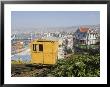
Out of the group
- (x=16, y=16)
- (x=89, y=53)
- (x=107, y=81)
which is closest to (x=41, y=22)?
(x=16, y=16)

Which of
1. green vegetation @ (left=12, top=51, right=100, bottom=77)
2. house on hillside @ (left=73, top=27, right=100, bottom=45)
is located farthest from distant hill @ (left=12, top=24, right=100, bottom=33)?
green vegetation @ (left=12, top=51, right=100, bottom=77)

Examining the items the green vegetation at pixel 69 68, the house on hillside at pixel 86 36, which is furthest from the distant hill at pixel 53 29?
the green vegetation at pixel 69 68

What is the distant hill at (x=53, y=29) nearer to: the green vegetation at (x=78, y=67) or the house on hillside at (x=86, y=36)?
the house on hillside at (x=86, y=36)

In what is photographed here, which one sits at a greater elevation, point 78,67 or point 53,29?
point 53,29

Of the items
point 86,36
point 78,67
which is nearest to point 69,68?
point 78,67

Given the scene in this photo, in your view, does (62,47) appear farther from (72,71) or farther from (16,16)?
(16,16)

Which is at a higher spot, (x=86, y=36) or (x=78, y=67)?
(x=86, y=36)

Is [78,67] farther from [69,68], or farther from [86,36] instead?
[86,36]

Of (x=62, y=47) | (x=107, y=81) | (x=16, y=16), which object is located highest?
(x=16, y=16)

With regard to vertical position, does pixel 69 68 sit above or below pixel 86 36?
below
